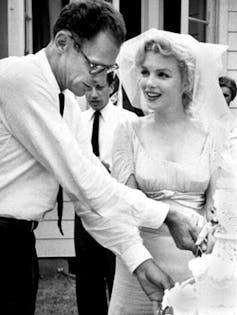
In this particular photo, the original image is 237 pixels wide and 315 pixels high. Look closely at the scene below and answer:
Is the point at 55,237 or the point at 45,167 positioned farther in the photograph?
the point at 55,237

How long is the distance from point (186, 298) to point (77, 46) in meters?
1.05

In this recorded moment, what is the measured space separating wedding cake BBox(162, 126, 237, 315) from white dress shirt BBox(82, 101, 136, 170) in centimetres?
309

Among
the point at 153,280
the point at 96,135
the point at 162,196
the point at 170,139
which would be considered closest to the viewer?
the point at 153,280

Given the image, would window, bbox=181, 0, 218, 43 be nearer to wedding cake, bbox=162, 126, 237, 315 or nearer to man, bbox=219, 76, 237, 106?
man, bbox=219, 76, 237, 106

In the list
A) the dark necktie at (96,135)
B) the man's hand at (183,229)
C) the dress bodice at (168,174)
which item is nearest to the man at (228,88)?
the dark necktie at (96,135)

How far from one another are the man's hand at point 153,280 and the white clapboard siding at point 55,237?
410cm

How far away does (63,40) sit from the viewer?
101 inches

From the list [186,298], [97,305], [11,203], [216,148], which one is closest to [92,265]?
[97,305]

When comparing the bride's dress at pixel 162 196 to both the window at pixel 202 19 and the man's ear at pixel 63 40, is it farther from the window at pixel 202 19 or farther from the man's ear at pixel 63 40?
the window at pixel 202 19

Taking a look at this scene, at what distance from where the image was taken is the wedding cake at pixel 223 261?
1827 mm

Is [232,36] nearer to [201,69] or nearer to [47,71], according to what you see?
[201,69]

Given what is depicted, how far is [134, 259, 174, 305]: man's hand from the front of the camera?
7.86 ft

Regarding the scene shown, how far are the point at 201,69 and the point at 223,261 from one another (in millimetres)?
1497

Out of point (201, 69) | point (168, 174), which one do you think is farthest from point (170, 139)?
point (201, 69)
